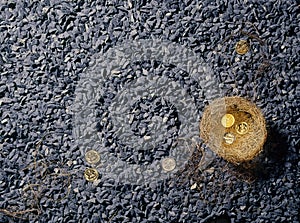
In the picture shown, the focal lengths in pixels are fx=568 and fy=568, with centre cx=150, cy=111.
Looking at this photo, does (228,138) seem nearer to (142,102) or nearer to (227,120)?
(227,120)

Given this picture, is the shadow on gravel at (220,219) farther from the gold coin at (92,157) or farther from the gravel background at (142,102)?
the gold coin at (92,157)

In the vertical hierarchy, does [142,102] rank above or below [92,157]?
above

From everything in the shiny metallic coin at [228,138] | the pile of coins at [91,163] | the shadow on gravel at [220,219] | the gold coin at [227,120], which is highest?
Result: the gold coin at [227,120]

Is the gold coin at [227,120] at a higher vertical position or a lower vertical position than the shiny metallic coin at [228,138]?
higher

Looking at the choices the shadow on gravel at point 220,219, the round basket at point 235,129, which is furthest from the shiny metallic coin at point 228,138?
the shadow on gravel at point 220,219

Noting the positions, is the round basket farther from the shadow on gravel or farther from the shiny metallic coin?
the shadow on gravel

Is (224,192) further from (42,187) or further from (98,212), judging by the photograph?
(42,187)

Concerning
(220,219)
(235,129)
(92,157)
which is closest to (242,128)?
(235,129)
